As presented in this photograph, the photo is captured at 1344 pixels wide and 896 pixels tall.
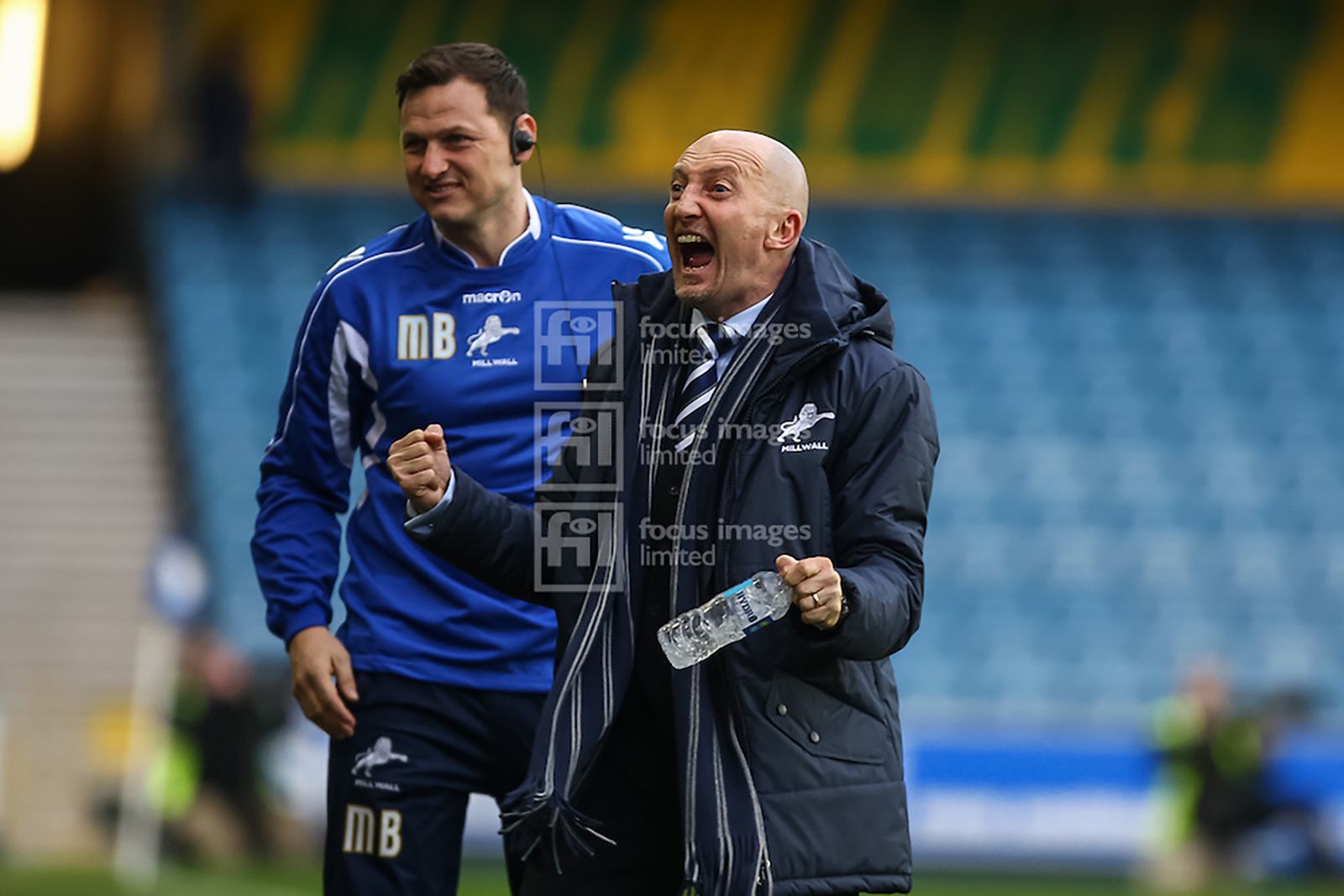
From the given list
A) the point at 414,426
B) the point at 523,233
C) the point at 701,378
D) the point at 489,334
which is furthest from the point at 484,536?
the point at 523,233

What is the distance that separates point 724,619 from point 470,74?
1.57 metres

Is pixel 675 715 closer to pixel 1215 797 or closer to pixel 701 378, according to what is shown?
pixel 701 378

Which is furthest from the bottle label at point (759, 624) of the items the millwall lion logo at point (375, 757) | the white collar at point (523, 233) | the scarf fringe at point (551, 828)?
the white collar at point (523, 233)

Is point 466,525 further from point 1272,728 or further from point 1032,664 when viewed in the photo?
point 1032,664

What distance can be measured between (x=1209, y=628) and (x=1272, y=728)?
112 inches

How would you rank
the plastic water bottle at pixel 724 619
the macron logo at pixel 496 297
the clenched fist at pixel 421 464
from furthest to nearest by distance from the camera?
the macron logo at pixel 496 297 → the clenched fist at pixel 421 464 → the plastic water bottle at pixel 724 619

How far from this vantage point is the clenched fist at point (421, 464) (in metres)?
4.09

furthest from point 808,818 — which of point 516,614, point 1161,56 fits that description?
point 1161,56

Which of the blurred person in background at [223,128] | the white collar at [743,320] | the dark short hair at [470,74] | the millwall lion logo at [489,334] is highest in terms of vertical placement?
the blurred person in background at [223,128]

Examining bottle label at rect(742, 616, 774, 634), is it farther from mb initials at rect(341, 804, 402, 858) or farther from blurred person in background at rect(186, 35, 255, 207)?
blurred person in background at rect(186, 35, 255, 207)

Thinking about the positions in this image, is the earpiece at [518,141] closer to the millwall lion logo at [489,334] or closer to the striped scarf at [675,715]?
the millwall lion logo at [489,334]

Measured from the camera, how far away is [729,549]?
380 centimetres

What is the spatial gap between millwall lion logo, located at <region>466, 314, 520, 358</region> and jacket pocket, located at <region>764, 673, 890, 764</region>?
4.40ft

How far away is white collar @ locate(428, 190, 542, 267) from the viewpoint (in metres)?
4.93
